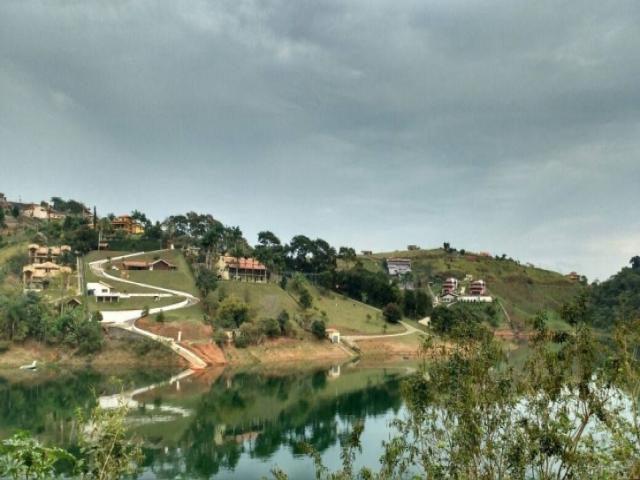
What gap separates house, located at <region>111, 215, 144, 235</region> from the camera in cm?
13825

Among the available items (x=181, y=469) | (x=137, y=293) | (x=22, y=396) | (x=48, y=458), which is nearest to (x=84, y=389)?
(x=22, y=396)

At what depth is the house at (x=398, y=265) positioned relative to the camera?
572 ft

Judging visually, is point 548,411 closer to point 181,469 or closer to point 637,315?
point 637,315

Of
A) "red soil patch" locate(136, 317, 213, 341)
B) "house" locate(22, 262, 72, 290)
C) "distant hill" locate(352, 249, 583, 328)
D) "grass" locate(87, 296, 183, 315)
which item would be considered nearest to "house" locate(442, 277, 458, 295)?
"distant hill" locate(352, 249, 583, 328)

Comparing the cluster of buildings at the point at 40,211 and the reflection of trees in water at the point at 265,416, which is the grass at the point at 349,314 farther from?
the cluster of buildings at the point at 40,211

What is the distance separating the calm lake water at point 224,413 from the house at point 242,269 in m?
39.7

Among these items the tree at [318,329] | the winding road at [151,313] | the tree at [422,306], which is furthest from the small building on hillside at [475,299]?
the winding road at [151,313]

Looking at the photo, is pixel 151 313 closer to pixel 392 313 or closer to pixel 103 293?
pixel 103 293

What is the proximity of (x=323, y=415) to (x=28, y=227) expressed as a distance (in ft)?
321

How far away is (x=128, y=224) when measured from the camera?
139 m

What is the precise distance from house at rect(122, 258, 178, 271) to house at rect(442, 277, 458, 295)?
7147 cm

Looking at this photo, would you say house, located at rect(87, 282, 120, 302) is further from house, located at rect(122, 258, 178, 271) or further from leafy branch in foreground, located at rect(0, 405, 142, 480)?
leafy branch in foreground, located at rect(0, 405, 142, 480)

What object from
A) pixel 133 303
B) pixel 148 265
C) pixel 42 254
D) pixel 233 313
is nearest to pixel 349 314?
pixel 233 313

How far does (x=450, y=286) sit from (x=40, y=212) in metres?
107
